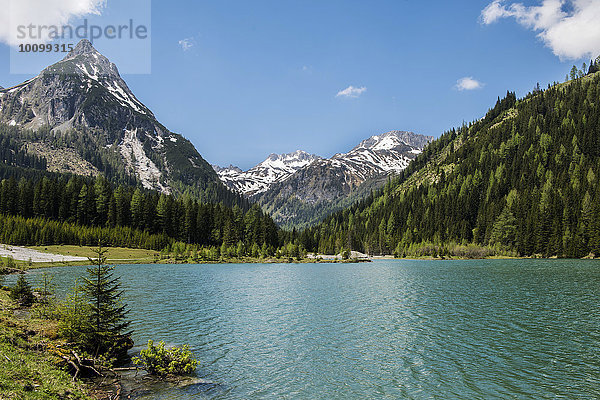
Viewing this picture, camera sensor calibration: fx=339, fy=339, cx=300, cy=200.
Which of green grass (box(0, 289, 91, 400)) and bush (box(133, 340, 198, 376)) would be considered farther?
bush (box(133, 340, 198, 376))

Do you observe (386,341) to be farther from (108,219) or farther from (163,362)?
(108,219)

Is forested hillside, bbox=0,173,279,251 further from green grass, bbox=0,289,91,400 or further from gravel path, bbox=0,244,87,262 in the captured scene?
green grass, bbox=0,289,91,400

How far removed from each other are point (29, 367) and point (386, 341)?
2378cm

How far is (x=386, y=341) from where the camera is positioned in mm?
28312

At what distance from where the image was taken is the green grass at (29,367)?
13.1 meters

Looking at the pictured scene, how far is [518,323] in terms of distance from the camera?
32.7 meters

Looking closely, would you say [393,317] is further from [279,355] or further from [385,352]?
[279,355]

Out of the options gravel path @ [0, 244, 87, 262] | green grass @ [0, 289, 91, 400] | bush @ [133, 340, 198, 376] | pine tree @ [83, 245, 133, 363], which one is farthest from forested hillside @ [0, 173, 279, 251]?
bush @ [133, 340, 198, 376]

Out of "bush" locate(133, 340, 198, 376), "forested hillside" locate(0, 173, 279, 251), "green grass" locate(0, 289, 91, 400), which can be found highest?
"forested hillside" locate(0, 173, 279, 251)

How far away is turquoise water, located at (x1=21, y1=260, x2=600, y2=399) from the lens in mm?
19375

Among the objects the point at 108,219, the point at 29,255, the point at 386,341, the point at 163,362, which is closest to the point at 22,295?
the point at 163,362

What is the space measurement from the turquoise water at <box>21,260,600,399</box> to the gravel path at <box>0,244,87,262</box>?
234 ft

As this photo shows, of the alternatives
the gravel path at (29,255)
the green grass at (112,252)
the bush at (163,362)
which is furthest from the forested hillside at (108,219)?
the bush at (163,362)

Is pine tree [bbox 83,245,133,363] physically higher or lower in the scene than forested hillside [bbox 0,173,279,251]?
lower
